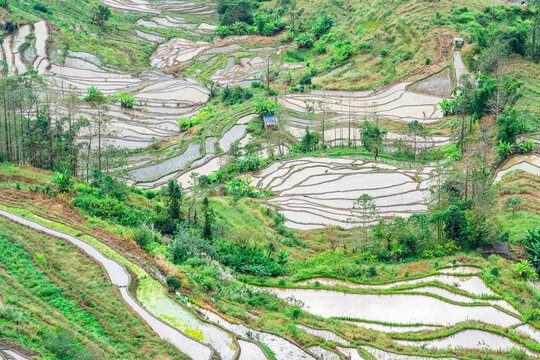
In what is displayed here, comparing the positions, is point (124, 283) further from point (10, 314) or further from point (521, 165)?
point (521, 165)

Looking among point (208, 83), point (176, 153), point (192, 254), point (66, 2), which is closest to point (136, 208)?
point (192, 254)

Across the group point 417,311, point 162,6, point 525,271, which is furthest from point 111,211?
point 162,6

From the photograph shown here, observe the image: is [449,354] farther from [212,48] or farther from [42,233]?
[212,48]

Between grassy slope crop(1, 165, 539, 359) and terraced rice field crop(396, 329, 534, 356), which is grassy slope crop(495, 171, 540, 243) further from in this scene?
terraced rice field crop(396, 329, 534, 356)

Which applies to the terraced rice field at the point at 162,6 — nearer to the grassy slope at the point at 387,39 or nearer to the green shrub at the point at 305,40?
the green shrub at the point at 305,40

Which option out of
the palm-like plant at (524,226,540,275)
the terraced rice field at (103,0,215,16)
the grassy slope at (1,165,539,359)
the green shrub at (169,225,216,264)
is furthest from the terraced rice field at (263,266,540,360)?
the terraced rice field at (103,0,215,16)
